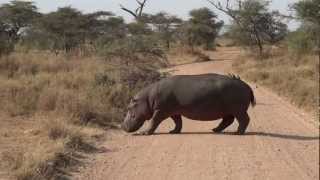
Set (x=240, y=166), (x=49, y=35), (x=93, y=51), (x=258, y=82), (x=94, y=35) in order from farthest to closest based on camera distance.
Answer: (x=94, y=35), (x=49, y=35), (x=258, y=82), (x=93, y=51), (x=240, y=166)

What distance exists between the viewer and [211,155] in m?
9.45

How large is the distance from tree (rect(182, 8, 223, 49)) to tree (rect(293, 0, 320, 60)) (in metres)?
15.8

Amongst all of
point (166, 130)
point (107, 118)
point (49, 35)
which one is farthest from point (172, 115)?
point (49, 35)

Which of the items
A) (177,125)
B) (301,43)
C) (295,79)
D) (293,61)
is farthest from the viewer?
(301,43)

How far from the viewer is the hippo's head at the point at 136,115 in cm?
1198

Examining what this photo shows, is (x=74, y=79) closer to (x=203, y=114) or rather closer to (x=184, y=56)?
(x=203, y=114)

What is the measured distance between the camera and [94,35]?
4178cm

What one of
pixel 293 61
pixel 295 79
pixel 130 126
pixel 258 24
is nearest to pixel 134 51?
pixel 295 79

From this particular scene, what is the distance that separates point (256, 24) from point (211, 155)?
36399mm

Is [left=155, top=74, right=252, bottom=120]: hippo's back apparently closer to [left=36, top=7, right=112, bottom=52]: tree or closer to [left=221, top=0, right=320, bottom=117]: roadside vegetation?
[left=221, top=0, right=320, bottom=117]: roadside vegetation

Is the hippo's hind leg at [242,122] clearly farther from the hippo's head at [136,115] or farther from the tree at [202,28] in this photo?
the tree at [202,28]

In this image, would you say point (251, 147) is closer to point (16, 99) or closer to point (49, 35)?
point (16, 99)

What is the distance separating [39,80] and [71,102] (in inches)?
143

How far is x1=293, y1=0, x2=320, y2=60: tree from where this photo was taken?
111 feet
